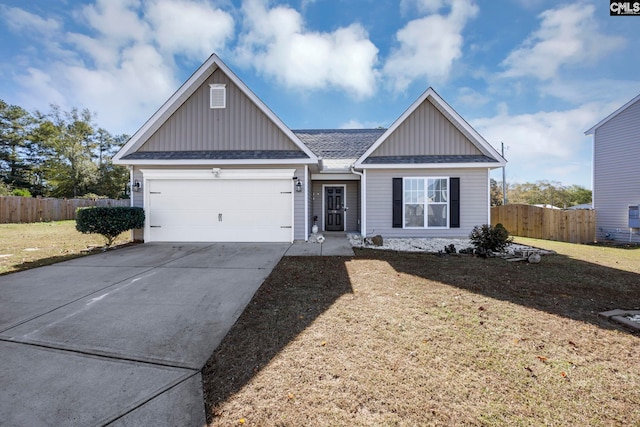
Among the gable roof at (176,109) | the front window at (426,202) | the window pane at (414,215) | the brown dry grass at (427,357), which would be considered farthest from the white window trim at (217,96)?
the window pane at (414,215)

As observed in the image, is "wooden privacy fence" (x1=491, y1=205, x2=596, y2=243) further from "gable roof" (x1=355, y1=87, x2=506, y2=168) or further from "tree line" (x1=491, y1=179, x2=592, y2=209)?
"tree line" (x1=491, y1=179, x2=592, y2=209)

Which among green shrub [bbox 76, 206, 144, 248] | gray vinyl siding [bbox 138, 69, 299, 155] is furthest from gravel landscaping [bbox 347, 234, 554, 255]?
green shrub [bbox 76, 206, 144, 248]

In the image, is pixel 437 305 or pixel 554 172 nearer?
pixel 437 305

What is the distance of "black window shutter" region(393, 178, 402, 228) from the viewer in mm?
9781

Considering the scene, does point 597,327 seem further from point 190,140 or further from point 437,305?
point 190,140

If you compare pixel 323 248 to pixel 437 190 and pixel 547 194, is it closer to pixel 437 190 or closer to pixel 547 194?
pixel 437 190

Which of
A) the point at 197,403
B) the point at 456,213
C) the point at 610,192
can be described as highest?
the point at 610,192

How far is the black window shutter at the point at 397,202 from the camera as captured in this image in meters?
9.78

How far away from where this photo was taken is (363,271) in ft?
18.8

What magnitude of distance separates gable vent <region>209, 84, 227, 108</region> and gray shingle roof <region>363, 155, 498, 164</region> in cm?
546

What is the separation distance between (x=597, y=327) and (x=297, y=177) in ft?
25.6

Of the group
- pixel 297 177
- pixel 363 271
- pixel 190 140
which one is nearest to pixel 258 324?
pixel 363 271

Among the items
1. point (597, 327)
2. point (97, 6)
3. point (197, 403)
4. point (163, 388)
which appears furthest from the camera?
point (97, 6)

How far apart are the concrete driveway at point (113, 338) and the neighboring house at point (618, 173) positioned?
1583 cm
